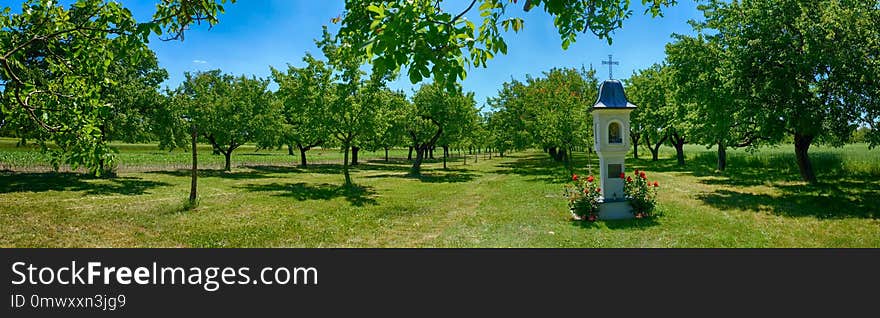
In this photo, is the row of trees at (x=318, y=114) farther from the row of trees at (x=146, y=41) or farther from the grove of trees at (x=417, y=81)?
the row of trees at (x=146, y=41)

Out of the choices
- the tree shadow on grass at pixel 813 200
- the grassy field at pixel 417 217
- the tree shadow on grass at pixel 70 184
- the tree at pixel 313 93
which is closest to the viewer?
the grassy field at pixel 417 217

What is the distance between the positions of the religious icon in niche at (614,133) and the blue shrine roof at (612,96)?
2.39 ft

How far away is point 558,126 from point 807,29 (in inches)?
594

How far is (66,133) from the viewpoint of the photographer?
7.58 metres

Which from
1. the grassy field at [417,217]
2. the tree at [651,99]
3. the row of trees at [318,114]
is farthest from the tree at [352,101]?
A: the tree at [651,99]

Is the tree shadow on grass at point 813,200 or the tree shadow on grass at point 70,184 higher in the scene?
the tree shadow on grass at point 70,184

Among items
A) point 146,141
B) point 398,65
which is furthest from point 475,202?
point 146,141

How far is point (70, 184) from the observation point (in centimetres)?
2423

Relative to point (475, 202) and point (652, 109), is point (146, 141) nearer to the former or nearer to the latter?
point (475, 202)

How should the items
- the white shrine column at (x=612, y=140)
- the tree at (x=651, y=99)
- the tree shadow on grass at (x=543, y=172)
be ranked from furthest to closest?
the tree at (x=651, y=99), the tree shadow on grass at (x=543, y=172), the white shrine column at (x=612, y=140)

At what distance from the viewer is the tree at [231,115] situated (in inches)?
1561

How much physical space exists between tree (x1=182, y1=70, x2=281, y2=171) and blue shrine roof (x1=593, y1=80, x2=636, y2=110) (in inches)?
1421

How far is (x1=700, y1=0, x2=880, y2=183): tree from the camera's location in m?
16.1

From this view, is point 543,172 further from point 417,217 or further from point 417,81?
point 417,81
